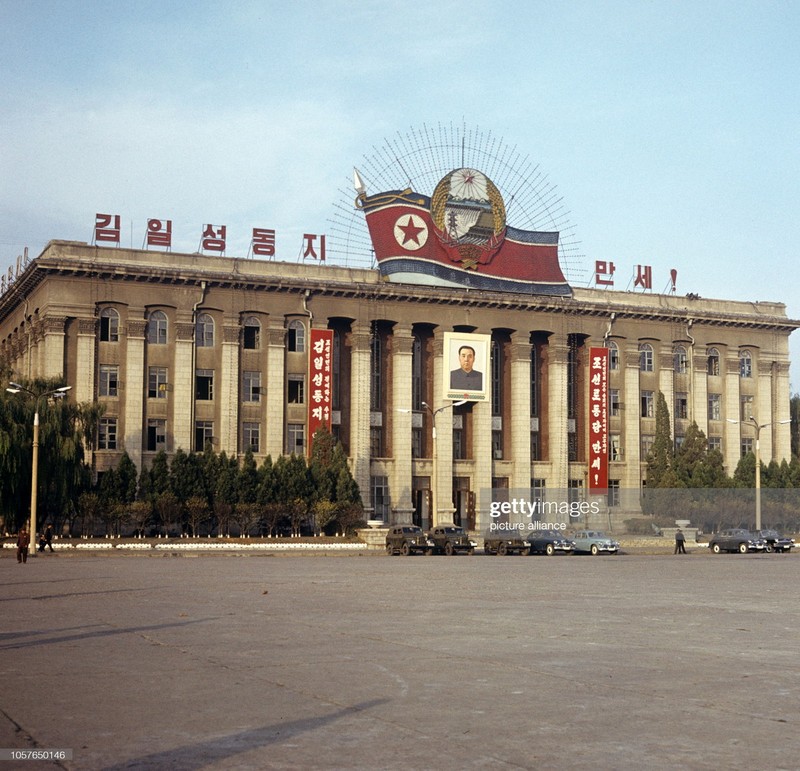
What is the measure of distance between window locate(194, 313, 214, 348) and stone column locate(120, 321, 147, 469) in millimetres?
3807

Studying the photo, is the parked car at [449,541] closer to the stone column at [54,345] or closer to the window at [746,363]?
the stone column at [54,345]

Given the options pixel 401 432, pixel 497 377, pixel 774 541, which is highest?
pixel 497 377

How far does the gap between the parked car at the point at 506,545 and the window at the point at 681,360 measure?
3735cm

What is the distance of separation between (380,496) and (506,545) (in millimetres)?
24413

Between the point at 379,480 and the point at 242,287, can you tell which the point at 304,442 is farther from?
the point at 242,287

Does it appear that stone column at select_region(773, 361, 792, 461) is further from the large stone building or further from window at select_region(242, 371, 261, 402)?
window at select_region(242, 371, 261, 402)

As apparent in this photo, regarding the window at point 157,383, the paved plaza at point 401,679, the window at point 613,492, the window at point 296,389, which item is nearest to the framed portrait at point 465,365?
the window at point 296,389

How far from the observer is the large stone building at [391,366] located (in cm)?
7500

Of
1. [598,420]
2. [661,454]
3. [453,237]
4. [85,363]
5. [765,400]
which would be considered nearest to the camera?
[85,363]

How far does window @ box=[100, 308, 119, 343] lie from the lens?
7519 centimetres

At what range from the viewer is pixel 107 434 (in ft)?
244

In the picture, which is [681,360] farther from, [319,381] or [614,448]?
[319,381]

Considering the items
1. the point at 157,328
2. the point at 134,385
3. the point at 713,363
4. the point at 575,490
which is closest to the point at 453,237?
the point at 575,490

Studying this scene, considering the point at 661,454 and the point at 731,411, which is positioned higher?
the point at 731,411
